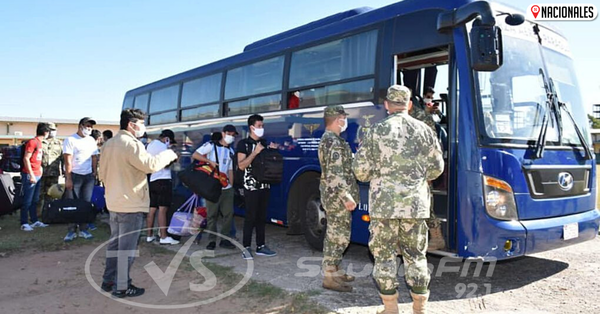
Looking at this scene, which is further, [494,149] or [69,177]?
[69,177]

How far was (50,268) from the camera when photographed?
18.8 feet

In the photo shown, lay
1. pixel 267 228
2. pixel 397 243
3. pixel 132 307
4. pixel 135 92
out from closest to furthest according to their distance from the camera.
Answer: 1. pixel 397 243
2. pixel 132 307
3. pixel 267 228
4. pixel 135 92

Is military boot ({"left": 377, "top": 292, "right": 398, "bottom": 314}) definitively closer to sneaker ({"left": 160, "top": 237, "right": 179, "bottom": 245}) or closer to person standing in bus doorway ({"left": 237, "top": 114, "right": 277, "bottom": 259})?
person standing in bus doorway ({"left": 237, "top": 114, "right": 277, "bottom": 259})

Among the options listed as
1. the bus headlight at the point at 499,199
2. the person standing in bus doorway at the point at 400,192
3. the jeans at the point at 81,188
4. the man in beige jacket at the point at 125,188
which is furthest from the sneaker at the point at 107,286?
the bus headlight at the point at 499,199

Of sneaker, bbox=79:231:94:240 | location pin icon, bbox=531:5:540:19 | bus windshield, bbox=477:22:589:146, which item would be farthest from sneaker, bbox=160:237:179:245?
location pin icon, bbox=531:5:540:19

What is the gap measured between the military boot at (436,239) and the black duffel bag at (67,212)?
16.2 feet

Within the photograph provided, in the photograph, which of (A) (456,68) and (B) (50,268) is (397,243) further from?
(B) (50,268)

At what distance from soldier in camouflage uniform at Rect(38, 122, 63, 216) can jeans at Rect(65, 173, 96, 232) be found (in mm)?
1231

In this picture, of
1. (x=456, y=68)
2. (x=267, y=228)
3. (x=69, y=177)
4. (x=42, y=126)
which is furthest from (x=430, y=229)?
(x=42, y=126)

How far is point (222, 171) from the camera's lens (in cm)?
652

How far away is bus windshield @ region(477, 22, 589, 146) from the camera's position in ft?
15.7

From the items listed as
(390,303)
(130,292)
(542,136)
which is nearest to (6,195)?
(130,292)

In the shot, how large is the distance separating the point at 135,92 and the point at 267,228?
6678 millimetres

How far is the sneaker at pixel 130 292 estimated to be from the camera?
456cm
